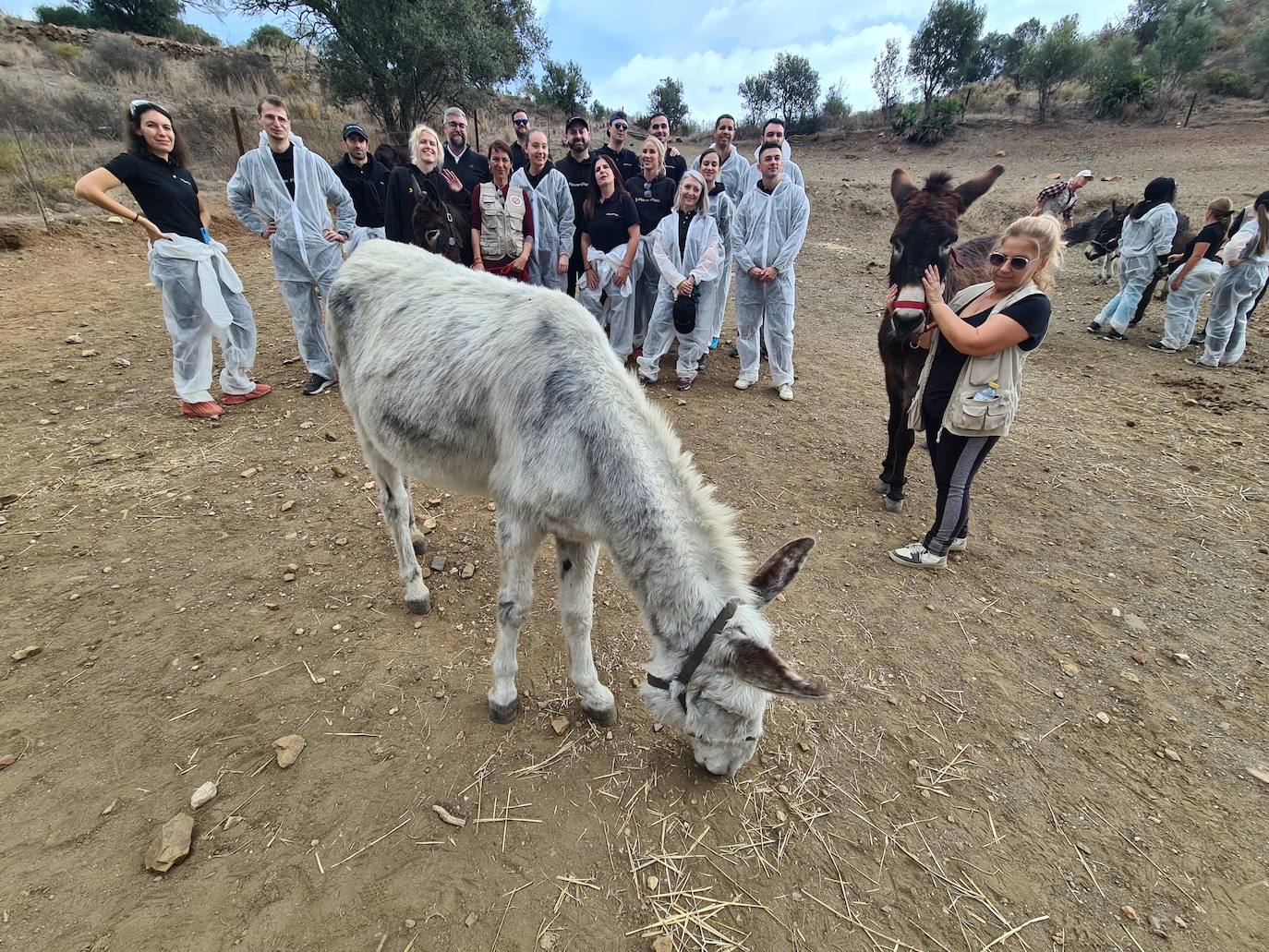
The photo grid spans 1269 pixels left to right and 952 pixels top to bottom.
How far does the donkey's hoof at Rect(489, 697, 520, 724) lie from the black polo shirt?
7.02 meters

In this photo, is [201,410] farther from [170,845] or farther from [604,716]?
[604,716]

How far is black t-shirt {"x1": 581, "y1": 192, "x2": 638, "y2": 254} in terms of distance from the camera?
6.57 metres

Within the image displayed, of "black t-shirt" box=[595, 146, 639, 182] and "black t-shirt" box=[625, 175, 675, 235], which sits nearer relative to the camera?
"black t-shirt" box=[625, 175, 675, 235]

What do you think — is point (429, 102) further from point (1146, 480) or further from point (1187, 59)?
point (1187, 59)

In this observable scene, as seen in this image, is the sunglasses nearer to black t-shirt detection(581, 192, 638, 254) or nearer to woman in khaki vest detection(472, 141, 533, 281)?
black t-shirt detection(581, 192, 638, 254)

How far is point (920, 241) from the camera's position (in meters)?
4.09

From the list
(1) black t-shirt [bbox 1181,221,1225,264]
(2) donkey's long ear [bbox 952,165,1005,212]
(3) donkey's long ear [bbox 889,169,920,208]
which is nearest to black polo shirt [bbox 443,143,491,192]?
(3) donkey's long ear [bbox 889,169,920,208]

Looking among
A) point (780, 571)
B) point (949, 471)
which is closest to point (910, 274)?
point (949, 471)

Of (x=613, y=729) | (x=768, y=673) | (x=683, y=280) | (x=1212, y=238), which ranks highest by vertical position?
(x=1212, y=238)

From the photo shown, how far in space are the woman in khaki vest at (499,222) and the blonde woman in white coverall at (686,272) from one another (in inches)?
67.3

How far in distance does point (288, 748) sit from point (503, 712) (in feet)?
3.40

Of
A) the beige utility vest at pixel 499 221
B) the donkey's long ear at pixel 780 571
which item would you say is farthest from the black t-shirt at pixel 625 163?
the donkey's long ear at pixel 780 571

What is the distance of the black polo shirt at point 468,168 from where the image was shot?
7461 mm

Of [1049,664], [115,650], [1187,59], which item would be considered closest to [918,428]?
[1049,664]
